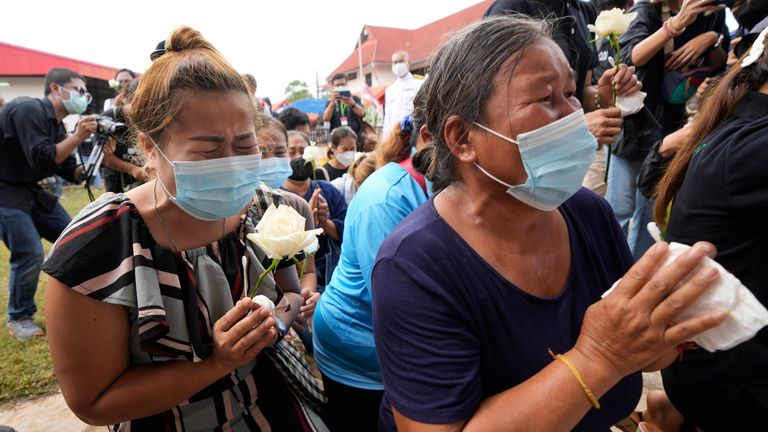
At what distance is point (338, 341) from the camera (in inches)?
78.5

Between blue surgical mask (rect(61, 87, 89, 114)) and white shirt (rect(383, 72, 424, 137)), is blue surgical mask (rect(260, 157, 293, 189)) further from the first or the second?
white shirt (rect(383, 72, 424, 137))

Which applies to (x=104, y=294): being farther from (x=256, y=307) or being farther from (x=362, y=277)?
(x=362, y=277)

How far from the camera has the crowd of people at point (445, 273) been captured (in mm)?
1101

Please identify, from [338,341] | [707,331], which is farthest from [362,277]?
[707,331]

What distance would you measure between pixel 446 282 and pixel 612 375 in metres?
0.45

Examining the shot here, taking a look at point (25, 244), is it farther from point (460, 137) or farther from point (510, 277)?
point (510, 277)

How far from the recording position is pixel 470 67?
1259 millimetres

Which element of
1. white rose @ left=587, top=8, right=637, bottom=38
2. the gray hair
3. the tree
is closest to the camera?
the gray hair

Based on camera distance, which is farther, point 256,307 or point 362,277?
point 362,277

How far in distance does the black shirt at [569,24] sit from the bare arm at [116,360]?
2.36 meters

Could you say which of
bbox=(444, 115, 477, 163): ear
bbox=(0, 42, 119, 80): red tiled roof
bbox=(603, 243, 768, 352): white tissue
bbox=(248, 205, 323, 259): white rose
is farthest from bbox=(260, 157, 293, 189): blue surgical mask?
bbox=(0, 42, 119, 80): red tiled roof

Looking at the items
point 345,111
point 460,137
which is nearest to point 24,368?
point 460,137

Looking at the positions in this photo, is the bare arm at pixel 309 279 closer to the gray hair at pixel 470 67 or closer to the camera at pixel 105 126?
the gray hair at pixel 470 67

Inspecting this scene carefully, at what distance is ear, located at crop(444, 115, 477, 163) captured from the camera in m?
1.30
